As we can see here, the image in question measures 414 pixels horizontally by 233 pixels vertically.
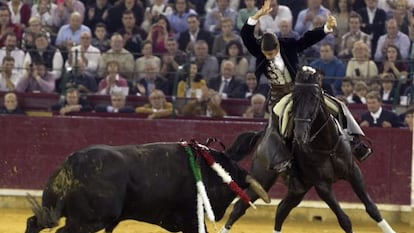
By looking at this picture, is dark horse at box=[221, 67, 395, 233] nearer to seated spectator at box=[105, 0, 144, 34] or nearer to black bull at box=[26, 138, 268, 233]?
black bull at box=[26, 138, 268, 233]

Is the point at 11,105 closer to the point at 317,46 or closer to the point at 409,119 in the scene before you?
the point at 317,46

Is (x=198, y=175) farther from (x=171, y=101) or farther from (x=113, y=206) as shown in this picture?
A: (x=171, y=101)

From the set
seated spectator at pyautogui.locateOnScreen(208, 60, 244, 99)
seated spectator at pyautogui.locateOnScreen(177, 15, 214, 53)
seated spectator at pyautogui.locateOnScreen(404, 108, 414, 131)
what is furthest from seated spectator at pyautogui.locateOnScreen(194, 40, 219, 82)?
seated spectator at pyautogui.locateOnScreen(404, 108, 414, 131)

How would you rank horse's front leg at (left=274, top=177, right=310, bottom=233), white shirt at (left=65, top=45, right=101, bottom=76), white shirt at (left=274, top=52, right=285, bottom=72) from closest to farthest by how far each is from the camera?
1. white shirt at (left=274, top=52, right=285, bottom=72)
2. horse's front leg at (left=274, top=177, right=310, bottom=233)
3. white shirt at (left=65, top=45, right=101, bottom=76)

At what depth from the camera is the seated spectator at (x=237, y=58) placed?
14.9m

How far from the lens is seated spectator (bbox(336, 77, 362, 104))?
1436cm

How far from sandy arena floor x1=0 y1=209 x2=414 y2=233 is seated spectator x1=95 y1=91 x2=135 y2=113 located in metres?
1.62

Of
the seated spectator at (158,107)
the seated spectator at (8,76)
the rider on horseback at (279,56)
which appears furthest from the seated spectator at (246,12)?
the rider on horseback at (279,56)

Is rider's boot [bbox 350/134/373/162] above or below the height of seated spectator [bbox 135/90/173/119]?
above

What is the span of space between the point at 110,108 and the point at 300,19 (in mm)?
2756

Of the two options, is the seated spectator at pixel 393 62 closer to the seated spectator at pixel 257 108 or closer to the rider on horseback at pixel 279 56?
the seated spectator at pixel 257 108

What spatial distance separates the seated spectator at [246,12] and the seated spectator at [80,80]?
2.08 meters

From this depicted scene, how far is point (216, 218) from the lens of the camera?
8969 millimetres

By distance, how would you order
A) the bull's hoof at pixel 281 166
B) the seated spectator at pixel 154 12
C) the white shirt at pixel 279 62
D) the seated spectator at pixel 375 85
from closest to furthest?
the bull's hoof at pixel 281 166, the white shirt at pixel 279 62, the seated spectator at pixel 375 85, the seated spectator at pixel 154 12
